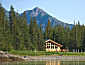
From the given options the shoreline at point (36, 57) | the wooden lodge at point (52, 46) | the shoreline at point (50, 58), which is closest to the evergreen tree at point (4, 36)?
the shoreline at point (36, 57)

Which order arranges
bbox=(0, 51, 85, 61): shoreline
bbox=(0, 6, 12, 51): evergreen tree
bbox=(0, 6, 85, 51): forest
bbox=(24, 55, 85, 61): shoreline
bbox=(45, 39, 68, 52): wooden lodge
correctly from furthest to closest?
1. bbox=(45, 39, 68, 52): wooden lodge
2. bbox=(0, 6, 85, 51): forest
3. bbox=(0, 6, 12, 51): evergreen tree
4. bbox=(24, 55, 85, 61): shoreline
5. bbox=(0, 51, 85, 61): shoreline

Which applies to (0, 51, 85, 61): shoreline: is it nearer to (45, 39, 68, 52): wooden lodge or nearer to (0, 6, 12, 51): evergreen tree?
(0, 6, 12, 51): evergreen tree

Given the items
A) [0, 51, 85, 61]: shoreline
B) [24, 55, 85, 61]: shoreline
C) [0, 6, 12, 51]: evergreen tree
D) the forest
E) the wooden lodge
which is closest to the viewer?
[0, 51, 85, 61]: shoreline

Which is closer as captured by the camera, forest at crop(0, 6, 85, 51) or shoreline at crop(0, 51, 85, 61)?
shoreline at crop(0, 51, 85, 61)

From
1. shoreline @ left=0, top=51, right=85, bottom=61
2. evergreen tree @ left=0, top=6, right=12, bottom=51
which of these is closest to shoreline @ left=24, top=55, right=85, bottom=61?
shoreline @ left=0, top=51, right=85, bottom=61

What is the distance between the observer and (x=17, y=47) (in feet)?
255

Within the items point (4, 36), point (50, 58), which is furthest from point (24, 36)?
point (50, 58)

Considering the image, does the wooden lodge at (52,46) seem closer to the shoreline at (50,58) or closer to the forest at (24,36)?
the forest at (24,36)

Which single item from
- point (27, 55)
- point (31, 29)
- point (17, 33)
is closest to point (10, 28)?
point (17, 33)

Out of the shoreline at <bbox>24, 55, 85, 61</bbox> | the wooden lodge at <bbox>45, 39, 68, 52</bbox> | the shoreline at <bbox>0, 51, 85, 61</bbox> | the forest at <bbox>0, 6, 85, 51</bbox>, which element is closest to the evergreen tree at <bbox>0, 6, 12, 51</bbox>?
the forest at <bbox>0, 6, 85, 51</bbox>

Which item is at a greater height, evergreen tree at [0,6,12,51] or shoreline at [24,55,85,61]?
evergreen tree at [0,6,12,51]

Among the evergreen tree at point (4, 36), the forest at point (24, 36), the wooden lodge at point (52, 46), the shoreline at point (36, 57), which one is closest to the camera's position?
the shoreline at point (36, 57)

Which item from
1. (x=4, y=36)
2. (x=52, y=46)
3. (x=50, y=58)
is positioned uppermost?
(x=4, y=36)

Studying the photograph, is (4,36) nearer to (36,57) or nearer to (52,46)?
(36,57)
